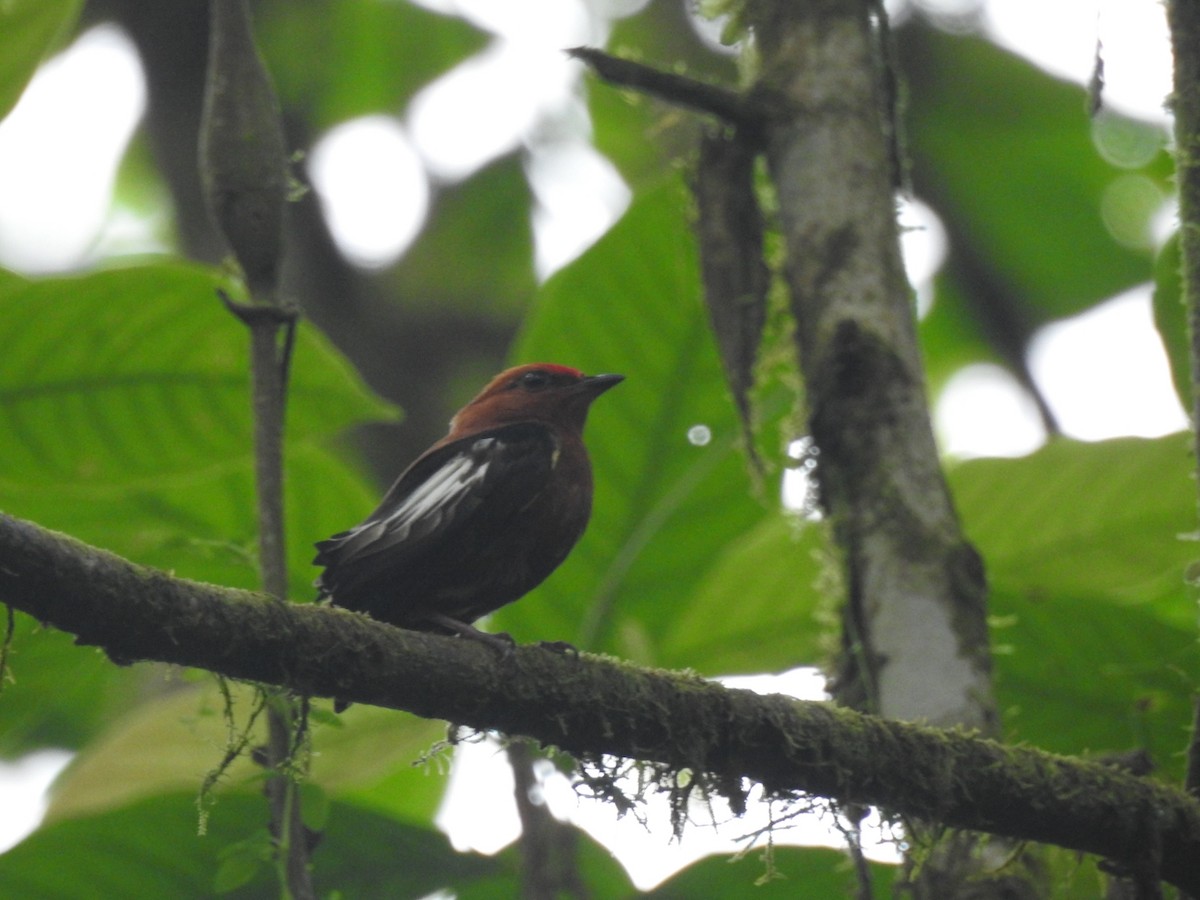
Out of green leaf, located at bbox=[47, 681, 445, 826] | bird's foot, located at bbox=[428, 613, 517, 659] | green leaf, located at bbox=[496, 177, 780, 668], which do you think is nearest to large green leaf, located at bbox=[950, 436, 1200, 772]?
green leaf, located at bbox=[496, 177, 780, 668]

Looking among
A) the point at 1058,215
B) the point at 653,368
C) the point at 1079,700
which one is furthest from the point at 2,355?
the point at 1058,215

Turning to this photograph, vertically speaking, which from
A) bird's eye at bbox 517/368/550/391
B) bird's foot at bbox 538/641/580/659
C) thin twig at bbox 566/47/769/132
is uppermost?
thin twig at bbox 566/47/769/132

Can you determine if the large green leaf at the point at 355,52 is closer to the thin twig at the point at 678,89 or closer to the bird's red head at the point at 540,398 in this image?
the bird's red head at the point at 540,398

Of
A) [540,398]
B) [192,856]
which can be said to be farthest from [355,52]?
[192,856]

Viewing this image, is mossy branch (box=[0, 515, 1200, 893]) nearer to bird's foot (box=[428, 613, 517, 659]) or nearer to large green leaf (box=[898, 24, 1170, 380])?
bird's foot (box=[428, 613, 517, 659])

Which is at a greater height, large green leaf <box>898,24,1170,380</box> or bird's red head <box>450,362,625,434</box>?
large green leaf <box>898,24,1170,380</box>

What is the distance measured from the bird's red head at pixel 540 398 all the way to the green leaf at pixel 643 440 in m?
0.07

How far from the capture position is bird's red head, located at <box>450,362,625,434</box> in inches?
158

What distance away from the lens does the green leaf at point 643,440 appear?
12.3 feet

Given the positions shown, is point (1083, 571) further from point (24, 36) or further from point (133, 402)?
point (24, 36)

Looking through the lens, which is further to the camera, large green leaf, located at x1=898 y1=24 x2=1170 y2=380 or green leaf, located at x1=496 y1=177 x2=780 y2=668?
large green leaf, located at x1=898 y1=24 x2=1170 y2=380

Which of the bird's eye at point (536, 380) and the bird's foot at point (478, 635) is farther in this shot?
the bird's eye at point (536, 380)

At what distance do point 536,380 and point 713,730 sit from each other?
1937 mm

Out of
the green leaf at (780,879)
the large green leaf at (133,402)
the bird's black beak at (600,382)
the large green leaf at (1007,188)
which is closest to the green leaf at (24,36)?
the large green leaf at (133,402)
